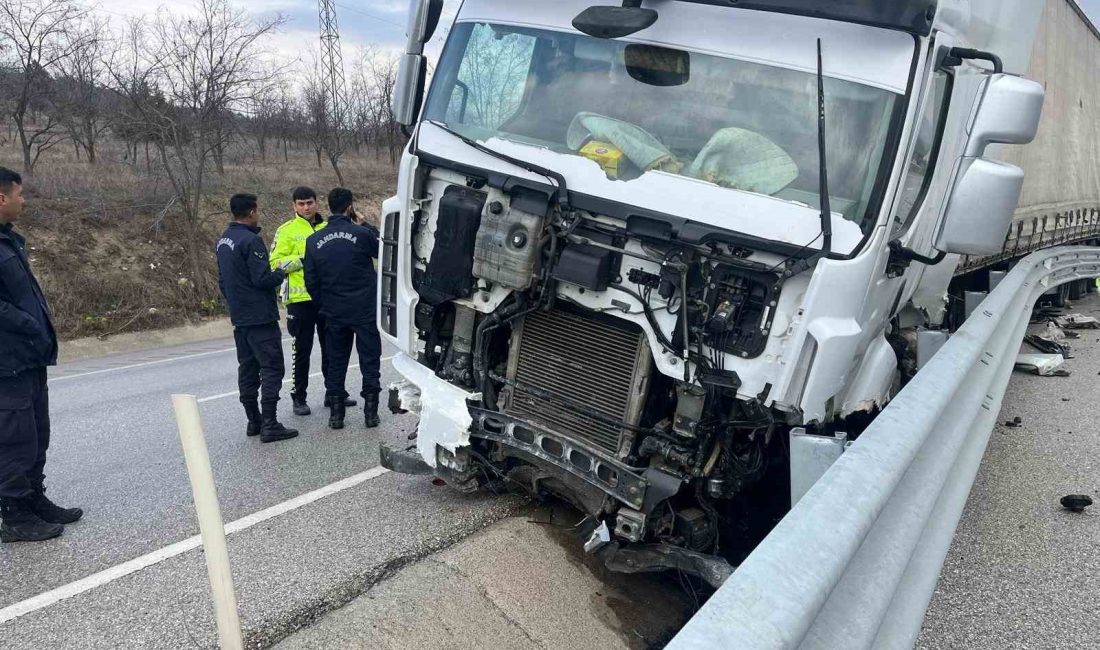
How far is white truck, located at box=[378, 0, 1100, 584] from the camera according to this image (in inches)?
132

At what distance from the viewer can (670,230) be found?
3.38 m

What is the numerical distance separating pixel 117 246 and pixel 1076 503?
16.7 metres

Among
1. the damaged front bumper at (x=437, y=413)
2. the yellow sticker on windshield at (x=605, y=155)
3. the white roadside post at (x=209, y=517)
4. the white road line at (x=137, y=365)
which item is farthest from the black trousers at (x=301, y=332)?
the white road line at (x=137, y=365)

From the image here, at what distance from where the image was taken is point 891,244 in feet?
11.7

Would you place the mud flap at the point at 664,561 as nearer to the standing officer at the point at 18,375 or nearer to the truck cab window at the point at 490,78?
the truck cab window at the point at 490,78

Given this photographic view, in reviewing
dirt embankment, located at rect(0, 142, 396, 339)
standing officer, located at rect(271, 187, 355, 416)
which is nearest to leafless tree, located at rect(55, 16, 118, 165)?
dirt embankment, located at rect(0, 142, 396, 339)

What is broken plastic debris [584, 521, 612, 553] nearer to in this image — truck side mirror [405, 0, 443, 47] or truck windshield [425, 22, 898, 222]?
truck windshield [425, 22, 898, 222]

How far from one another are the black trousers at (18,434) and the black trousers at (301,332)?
7.36 ft

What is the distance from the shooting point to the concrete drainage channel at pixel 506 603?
3.31 metres

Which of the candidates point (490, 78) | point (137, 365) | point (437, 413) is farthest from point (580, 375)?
point (137, 365)

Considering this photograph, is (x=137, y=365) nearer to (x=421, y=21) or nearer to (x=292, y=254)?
(x=292, y=254)

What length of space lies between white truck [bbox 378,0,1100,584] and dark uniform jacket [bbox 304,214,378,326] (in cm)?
156

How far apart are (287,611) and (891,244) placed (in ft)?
10.5

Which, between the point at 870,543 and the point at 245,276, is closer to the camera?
the point at 870,543
